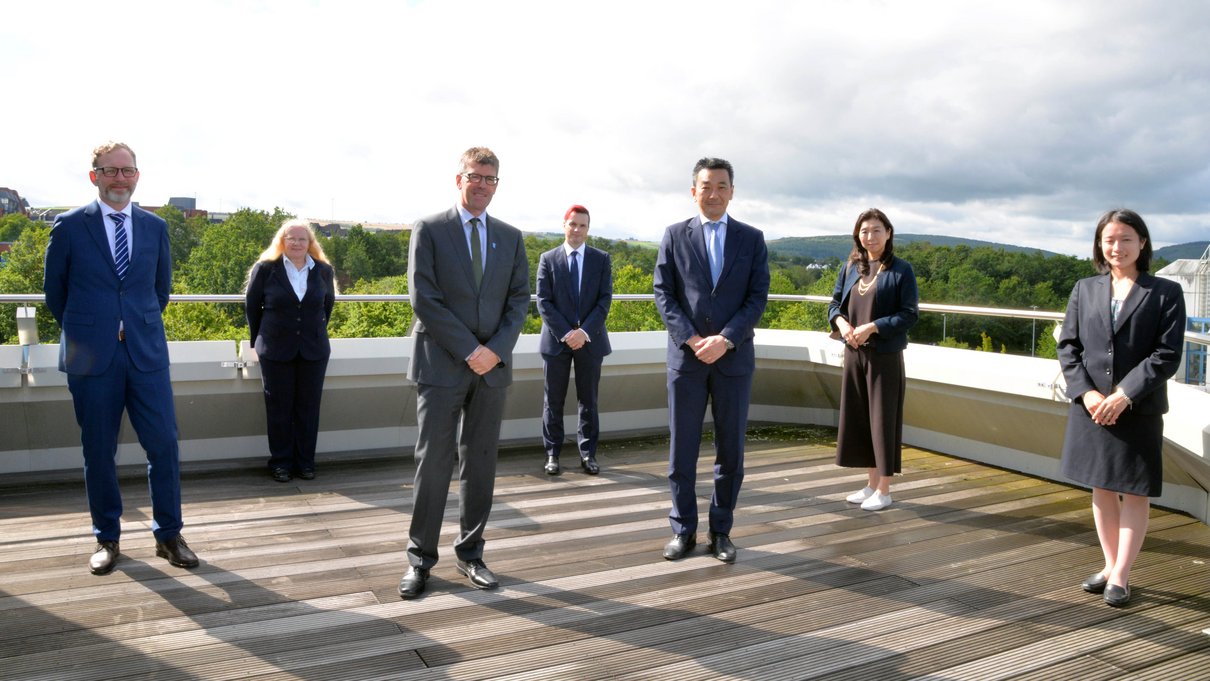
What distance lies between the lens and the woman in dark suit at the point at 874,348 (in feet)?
14.8

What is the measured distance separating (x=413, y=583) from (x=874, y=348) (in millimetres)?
2599

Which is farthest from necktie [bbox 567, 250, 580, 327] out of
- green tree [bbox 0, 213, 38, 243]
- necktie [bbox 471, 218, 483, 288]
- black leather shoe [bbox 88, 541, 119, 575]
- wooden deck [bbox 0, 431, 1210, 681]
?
green tree [bbox 0, 213, 38, 243]

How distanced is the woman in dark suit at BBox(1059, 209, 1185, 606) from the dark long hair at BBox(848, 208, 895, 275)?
1.18 meters

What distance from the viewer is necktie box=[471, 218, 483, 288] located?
3.41 m

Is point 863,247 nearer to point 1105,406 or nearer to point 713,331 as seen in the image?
point 713,331

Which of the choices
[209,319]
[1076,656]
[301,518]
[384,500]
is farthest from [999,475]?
[209,319]

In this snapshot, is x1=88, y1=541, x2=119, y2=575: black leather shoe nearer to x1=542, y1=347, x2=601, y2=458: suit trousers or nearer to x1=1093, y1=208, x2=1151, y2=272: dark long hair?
x1=542, y1=347, x2=601, y2=458: suit trousers

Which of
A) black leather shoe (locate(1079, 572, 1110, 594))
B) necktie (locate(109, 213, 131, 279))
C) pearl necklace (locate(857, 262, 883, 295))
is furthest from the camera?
pearl necklace (locate(857, 262, 883, 295))

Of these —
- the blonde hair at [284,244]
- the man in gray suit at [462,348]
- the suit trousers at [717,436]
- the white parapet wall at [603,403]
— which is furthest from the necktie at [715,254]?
the blonde hair at [284,244]

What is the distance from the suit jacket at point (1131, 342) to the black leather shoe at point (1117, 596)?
0.68m

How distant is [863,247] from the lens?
465 centimetres

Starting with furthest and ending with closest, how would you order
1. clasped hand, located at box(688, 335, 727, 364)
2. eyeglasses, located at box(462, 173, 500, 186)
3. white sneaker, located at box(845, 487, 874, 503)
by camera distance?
1. white sneaker, located at box(845, 487, 874, 503)
2. clasped hand, located at box(688, 335, 727, 364)
3. eyeglasses, located at box(462, 173, 500, 186)

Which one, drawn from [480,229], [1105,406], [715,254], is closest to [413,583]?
[480,229]

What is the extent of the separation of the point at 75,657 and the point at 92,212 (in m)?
1.73
